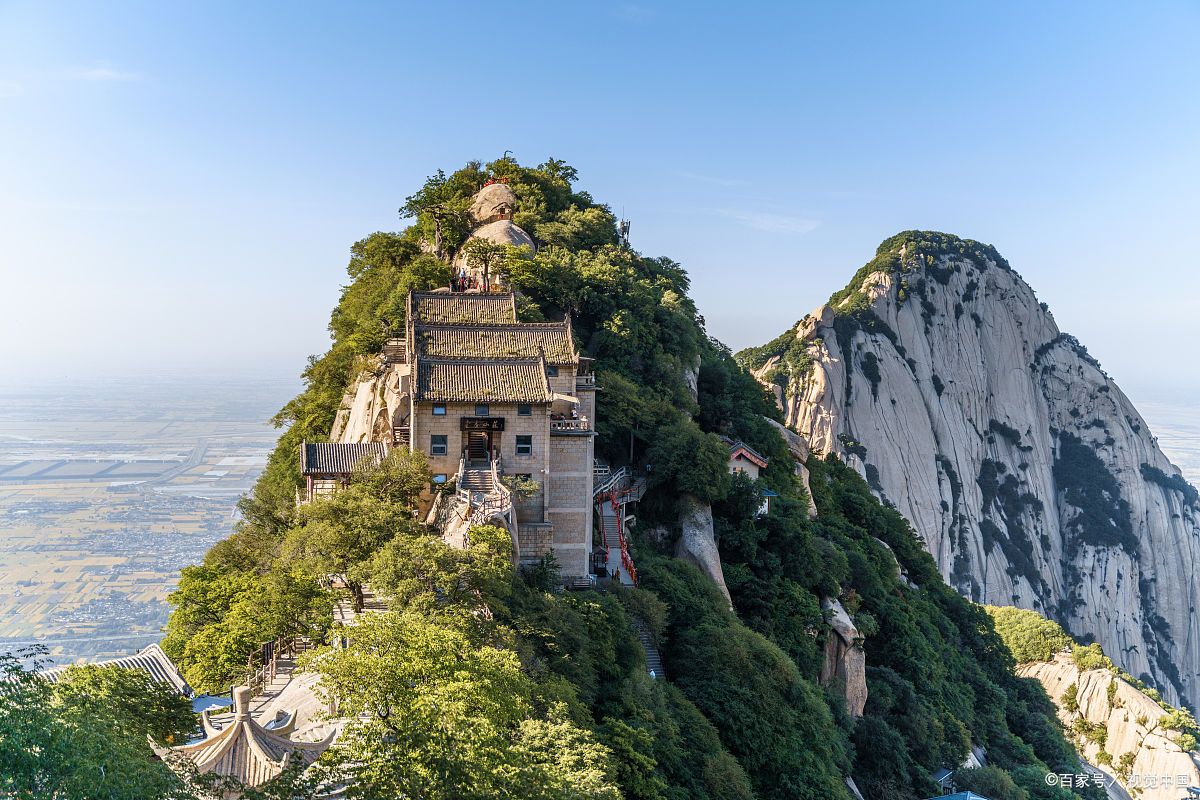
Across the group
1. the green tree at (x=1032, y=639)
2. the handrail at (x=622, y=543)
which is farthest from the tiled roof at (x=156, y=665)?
the green tree at (x=1032, y=639)

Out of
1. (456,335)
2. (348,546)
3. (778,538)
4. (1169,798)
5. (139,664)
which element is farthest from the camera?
(1169,798)

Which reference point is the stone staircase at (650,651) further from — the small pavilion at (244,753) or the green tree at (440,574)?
the small pavilion at (244,753)

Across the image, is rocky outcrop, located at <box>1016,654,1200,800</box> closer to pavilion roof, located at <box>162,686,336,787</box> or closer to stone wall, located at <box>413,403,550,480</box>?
stone wall, located at <box>413,403,550,480</box>

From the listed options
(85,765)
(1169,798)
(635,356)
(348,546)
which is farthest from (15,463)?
(1169,798)

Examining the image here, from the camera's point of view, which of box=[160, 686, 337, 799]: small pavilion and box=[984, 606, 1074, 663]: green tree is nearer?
box=[160, 686, 337, 799]: small pavilion

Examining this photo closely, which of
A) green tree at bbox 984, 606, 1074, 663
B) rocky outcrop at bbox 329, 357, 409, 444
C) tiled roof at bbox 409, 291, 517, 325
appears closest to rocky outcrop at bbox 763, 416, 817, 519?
tiled roof at bbox 409, 291, 517, 325

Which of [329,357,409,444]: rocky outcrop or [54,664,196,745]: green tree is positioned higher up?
[329,357,409,444]: rocky outcrop

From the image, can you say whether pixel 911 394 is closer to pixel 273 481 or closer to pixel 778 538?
pixel 778 538
